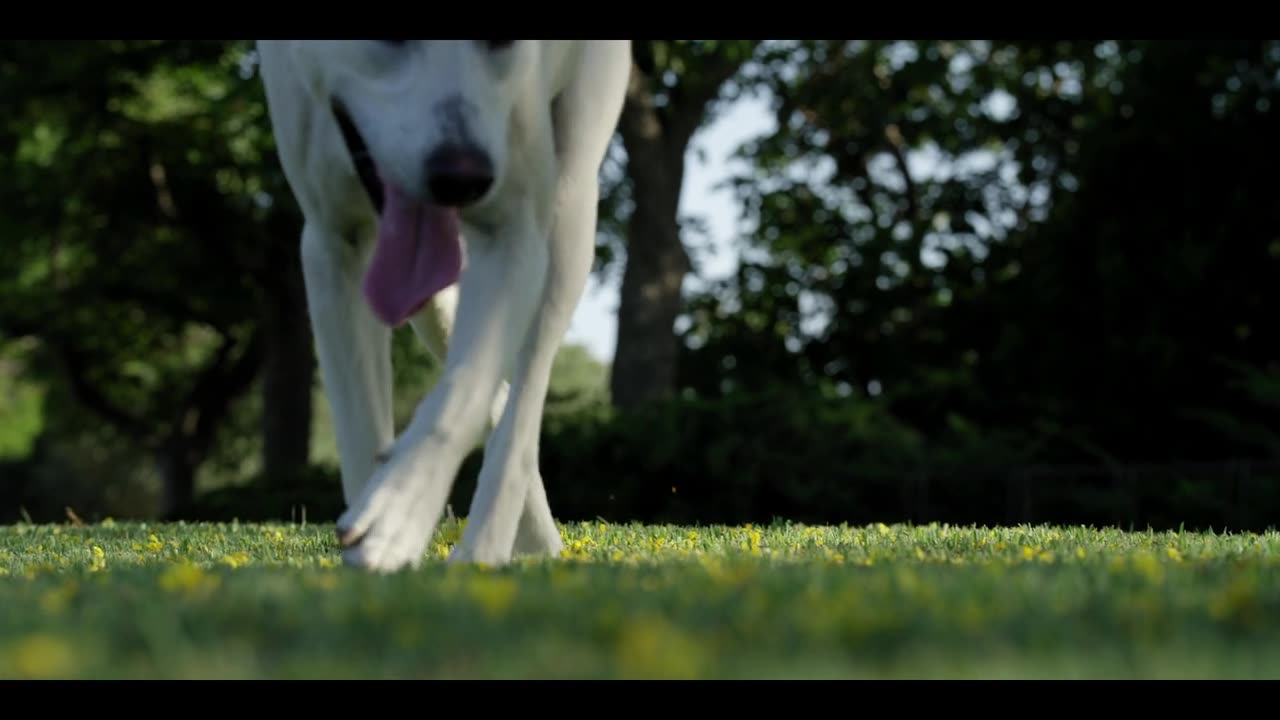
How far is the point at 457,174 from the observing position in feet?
14.7

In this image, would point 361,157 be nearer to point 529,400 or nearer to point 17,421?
point 529,400

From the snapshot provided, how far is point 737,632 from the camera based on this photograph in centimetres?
313

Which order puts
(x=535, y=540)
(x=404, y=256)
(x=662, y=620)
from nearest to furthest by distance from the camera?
(x=662, y=620) → (x=404, y=256) → (x=535, y=540)

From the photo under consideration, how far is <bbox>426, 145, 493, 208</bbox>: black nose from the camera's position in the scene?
448 centimetres

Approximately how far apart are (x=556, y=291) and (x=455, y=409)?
1164mm

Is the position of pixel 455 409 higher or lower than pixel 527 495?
higher

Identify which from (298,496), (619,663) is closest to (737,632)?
(619,663)

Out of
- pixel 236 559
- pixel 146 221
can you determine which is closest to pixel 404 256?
pixel 236 559

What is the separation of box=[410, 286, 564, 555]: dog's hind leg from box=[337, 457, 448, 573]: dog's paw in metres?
1.62

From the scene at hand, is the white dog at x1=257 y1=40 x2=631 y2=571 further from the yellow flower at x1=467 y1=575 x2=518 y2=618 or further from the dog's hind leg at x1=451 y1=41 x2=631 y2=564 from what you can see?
the yellow flower at x1=467 y1=575 x2=518 y2=618

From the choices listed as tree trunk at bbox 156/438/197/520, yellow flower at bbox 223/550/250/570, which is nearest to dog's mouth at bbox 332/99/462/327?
yellow flower at bbox 223/550/250/570

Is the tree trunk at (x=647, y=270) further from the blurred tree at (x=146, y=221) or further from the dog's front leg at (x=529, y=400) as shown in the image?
the dog's front leg at (x=529, y=400)

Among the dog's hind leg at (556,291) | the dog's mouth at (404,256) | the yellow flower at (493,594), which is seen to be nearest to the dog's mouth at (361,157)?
the dog's mouth at (404,256)

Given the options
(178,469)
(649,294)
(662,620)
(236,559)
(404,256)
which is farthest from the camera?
(178,469)
